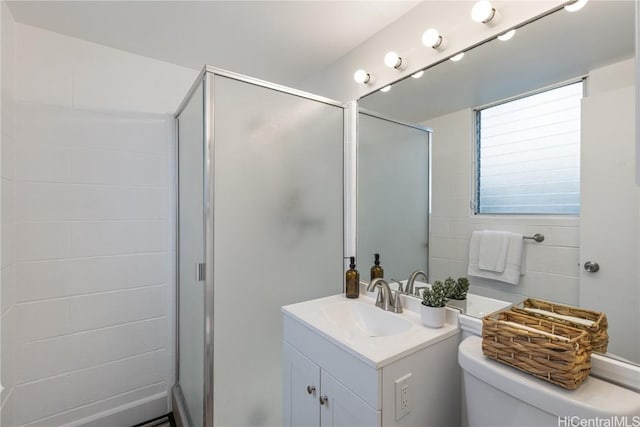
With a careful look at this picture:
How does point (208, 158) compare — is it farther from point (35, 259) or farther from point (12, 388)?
point (12, 388)

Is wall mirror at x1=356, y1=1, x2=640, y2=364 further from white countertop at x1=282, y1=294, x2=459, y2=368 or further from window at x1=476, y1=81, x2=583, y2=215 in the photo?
white countertop at x1=282, y1=294, x2=459, y2=368

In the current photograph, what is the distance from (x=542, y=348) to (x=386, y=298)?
680mm

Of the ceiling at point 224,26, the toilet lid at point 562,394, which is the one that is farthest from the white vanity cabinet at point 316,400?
the ceiling at point 224,26

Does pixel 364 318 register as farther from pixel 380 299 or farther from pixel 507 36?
pixel 507 36

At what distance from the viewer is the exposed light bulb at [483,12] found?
1099mm

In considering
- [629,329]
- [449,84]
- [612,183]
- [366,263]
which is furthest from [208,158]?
[629,329]

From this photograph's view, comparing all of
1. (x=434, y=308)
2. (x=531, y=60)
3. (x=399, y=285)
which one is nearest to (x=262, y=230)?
(x=399, y=285)

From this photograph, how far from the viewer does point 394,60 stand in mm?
1473

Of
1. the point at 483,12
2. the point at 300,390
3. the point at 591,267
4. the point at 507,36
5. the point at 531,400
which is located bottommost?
the point at 300,390

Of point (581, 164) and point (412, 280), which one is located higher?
point (581, 164)

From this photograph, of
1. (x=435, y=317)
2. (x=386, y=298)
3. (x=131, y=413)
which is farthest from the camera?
(x=131, y=413)

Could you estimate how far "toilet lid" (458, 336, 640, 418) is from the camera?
0.68 meters

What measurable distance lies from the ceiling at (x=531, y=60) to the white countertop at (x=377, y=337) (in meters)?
0.95

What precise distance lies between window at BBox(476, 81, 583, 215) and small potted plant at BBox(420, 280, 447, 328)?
1.29ft
